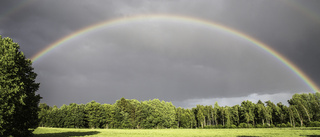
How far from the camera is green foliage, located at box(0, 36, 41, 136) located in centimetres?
2811

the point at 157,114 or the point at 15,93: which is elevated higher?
the point at 15,93

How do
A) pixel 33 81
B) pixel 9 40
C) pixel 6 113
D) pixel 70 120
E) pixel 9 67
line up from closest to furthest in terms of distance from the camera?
pixel 6 113 < pixel 9 67 < pixel 9 40 < pixel 33 81 < pixel 70 120

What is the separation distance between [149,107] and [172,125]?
28074 millimetres

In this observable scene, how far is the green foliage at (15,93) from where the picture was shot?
1107 inches

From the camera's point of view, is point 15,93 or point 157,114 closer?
point 15,93

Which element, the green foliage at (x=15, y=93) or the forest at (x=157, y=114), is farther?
the forest at (x=157, y=114)

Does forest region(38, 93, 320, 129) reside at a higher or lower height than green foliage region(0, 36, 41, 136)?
lower

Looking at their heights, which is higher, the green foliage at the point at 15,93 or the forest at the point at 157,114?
the green foliage at the point at 15,93

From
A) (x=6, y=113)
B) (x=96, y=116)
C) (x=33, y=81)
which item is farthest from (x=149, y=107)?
(x=6, y=113)

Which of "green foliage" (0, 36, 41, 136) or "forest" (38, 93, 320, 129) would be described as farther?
"forest" (38, 93, 320, 129)

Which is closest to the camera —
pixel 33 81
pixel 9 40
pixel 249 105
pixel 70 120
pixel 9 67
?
pixel 9 67

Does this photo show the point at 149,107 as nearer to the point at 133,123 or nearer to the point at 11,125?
the point at 133,123

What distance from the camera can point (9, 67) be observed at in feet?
99.2

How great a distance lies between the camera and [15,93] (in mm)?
29453
